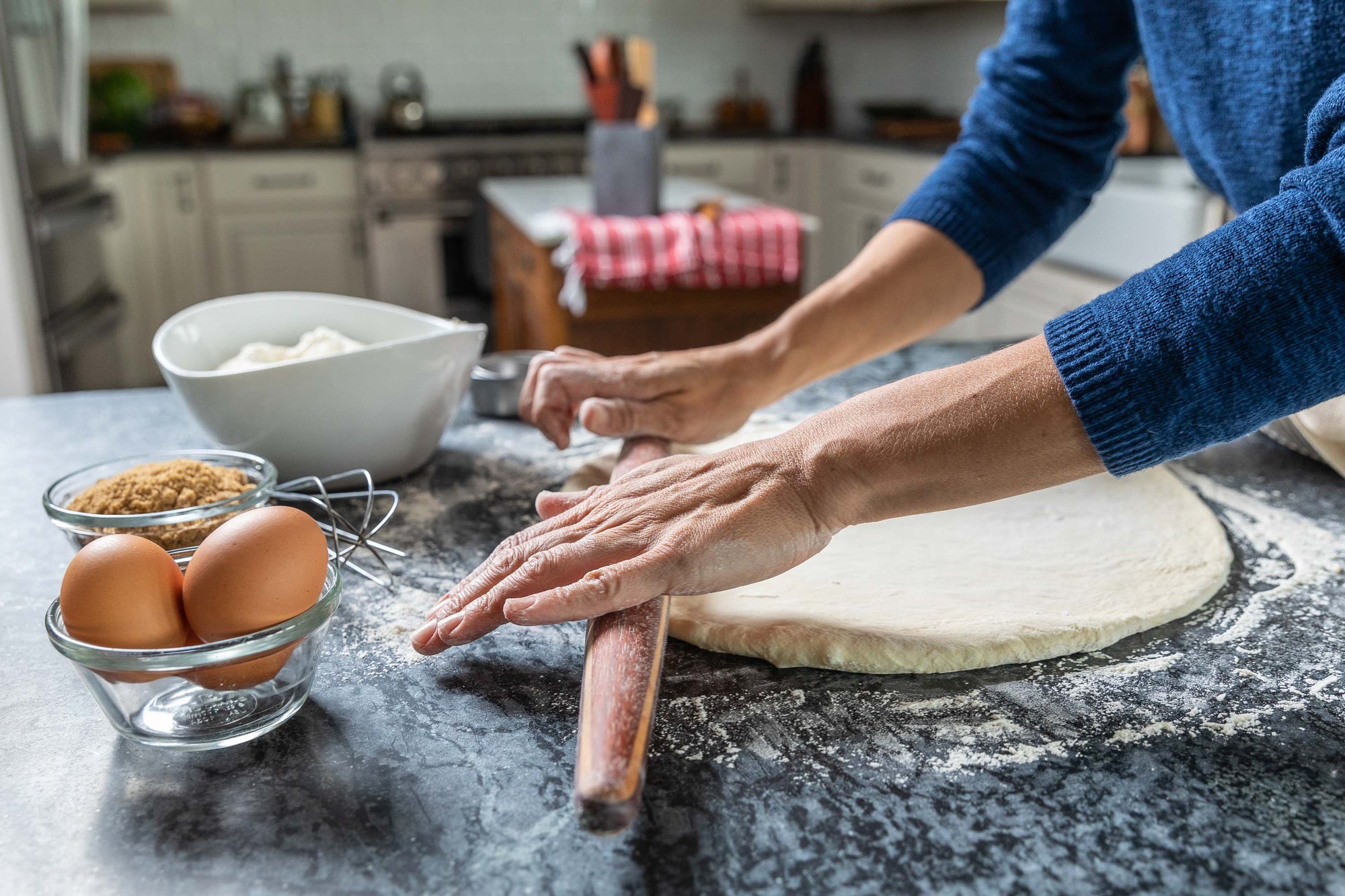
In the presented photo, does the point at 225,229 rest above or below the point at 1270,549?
below

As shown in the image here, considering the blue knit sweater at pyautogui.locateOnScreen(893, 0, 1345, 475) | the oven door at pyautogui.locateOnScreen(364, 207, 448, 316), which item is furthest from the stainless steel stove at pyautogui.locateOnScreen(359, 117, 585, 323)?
the blue knit sweater at pyautogui.locateOnScreen(893, 0, 1345, 475)

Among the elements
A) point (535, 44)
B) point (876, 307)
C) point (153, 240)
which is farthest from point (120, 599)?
point (535, 44)

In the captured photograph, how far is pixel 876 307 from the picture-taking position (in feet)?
3.39

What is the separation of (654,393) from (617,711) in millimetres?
481

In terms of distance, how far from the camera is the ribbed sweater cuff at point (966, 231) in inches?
41.0

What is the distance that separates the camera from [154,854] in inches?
18.3

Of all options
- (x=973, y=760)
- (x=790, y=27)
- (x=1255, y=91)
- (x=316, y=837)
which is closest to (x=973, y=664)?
(x=973, y=760)

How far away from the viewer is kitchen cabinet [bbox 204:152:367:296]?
12.2 ft

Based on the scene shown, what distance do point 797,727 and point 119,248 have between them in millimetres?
3878

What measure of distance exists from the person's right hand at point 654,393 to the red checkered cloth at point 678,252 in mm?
1321

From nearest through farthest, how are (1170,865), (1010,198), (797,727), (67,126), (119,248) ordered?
1. (1170,865)
2. (797,727)
3. (1010,198)
4. (67,126)
5. (119,248)

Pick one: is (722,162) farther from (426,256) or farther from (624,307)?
(624,307)

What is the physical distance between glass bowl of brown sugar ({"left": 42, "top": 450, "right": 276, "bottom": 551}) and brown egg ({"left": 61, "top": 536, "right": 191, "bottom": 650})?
13 cm

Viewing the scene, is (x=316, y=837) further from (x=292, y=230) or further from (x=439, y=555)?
(x=292, y=230)
